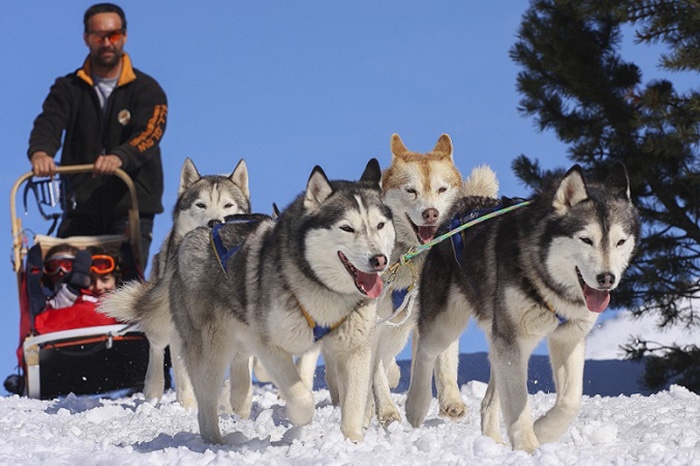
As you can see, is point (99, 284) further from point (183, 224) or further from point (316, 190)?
point (316, 190)

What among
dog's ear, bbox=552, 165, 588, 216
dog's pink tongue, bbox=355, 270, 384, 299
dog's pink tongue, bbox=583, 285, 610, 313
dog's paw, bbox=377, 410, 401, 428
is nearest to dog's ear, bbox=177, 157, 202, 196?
dog's paw, bbox=377, 410, 401, 428

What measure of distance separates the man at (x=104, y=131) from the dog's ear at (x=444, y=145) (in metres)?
2.85

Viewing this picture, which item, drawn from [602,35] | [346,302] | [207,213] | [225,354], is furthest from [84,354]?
[602,35]

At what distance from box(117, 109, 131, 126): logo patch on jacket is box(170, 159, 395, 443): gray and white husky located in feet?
14.4

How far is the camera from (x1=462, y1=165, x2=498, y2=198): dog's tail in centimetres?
580

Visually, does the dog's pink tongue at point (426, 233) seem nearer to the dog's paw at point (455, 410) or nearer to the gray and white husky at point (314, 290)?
the dog's paw at point (455, 410)

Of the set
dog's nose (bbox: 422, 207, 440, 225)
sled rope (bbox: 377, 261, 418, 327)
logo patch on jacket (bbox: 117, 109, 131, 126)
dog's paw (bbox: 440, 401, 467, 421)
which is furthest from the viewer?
logo patch on jacket (bbox: 117, 109, 131, 126)

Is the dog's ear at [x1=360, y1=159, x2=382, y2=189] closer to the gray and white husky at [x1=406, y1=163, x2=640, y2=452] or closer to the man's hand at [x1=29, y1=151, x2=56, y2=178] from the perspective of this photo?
the gray and white husky at [x1=406, y1=163, x2=640, y2=452]

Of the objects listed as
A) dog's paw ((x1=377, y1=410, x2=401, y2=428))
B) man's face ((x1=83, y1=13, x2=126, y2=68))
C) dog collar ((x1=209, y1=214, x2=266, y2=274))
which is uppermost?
man's face ((x1=83, y1=13, x2=126, y2=68))

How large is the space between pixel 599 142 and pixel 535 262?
6.22m

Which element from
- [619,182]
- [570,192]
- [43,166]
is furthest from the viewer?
[43,166]

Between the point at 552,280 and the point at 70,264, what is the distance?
16.2ft

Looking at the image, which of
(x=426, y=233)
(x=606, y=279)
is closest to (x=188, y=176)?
(x=426, y=233)

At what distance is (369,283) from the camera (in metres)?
4.13
